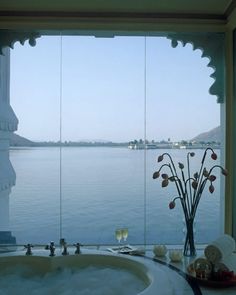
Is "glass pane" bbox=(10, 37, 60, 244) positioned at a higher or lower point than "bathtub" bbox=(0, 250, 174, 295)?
higher

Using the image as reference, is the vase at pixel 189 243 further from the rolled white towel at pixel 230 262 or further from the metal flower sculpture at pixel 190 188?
the rolled white towel at pixel 230 262

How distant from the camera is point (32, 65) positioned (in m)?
2.87

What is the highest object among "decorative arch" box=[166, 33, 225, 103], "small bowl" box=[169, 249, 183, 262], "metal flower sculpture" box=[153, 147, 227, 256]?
"decorative arch" box=[166, 33, 225, 103]

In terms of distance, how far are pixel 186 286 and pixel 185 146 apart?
4.02ft

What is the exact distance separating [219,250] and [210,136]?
108 centimetres

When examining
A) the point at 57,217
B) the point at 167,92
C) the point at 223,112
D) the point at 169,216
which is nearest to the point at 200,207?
the point at 169,216

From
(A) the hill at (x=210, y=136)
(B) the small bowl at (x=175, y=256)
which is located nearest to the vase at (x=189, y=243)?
(B) the small bowl at (x=175, y=256)

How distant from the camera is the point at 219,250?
2.03 meters

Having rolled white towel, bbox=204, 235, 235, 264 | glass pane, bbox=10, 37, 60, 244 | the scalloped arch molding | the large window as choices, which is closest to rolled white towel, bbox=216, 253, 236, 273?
rolled white towel, bbox=204, 235, 235, 264

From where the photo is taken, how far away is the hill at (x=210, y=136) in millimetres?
2877

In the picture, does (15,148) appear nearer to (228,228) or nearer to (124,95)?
(124,95)

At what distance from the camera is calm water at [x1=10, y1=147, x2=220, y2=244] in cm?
291

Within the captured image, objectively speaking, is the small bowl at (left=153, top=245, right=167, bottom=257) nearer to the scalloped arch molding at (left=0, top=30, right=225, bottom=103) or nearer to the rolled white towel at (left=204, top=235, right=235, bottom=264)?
the rolled white towel at (left=204, top=235, right=235, bottom=264)

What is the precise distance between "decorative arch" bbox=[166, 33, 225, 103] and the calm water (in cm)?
69
